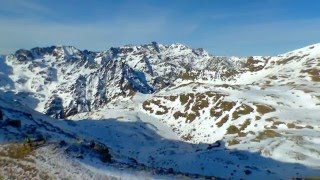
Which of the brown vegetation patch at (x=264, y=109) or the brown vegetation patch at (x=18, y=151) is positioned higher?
the brown vegetation patch at (x=18, y=151)

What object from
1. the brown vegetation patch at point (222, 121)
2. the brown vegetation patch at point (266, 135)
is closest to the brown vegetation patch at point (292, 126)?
the brown vegetation patch at point (266, 135)

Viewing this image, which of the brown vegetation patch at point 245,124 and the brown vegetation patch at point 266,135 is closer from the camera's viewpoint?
the brown vegetation patch at point 266,135

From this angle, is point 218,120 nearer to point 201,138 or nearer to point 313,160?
point 201,138

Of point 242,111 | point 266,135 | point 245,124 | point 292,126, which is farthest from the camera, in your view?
point 242,111

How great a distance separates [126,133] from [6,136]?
145m

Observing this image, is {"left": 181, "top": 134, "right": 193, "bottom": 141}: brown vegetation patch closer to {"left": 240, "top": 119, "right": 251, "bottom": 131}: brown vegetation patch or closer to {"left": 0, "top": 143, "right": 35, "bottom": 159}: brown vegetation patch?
{"left": 240, "top": 119, "right": 251, "bottom": 131}: brown vegetation patch

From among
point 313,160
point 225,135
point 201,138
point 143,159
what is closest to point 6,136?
point 313,160

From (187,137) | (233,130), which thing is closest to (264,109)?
(233,130)

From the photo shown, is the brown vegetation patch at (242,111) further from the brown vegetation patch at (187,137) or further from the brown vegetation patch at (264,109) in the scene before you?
the brown vegetation patch at (187,137)

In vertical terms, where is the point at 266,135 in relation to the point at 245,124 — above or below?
above

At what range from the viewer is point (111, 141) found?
611 feet

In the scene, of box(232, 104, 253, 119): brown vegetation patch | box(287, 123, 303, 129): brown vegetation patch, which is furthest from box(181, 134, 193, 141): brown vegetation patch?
box(287, 123, 303, 129): brown vegetation patch

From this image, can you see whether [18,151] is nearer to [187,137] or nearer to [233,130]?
[233,130]

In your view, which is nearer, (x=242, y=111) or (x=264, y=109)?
(x=264, y=109)
